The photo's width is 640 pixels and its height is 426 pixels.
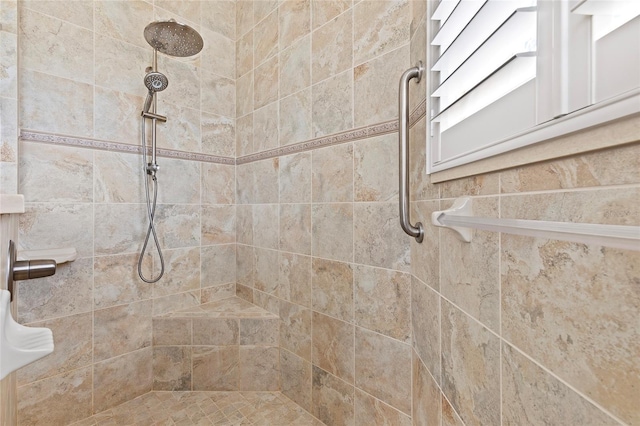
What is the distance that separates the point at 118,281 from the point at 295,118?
4.30ft

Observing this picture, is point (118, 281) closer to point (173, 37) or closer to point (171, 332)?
point (171, 332)

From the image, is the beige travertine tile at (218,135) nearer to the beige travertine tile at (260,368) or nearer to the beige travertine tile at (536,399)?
the beige travertine tile at (260,368)

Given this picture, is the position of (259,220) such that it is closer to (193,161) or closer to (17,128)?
(193,161)

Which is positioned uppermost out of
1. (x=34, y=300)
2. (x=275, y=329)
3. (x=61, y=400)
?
(x=34, y=300)

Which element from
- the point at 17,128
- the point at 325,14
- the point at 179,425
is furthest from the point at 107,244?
the point at 325,14

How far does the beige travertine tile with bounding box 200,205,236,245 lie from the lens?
1.89 m

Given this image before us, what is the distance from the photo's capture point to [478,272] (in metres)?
0.64

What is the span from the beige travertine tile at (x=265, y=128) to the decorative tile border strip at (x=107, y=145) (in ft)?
0.96

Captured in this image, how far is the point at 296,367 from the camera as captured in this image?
1562 millimetres

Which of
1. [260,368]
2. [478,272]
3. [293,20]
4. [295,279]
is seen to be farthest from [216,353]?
[293,20]

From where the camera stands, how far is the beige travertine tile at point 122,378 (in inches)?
58.8

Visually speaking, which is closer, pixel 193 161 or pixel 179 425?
pixel 179 425

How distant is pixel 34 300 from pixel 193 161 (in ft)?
3.37

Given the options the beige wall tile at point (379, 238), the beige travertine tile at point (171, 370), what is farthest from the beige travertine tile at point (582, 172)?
the beige travertine tile at point (171, 370)
